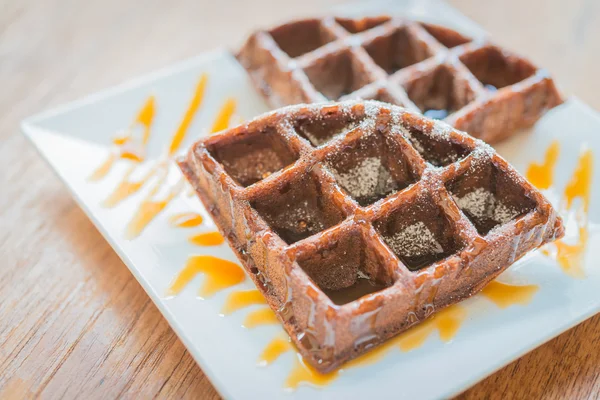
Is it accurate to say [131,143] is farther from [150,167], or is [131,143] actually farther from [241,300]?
[241,300]

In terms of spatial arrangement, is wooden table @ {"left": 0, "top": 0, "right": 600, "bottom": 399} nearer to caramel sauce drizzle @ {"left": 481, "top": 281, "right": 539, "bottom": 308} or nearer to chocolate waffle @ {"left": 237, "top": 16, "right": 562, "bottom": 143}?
caramel sauce drizzle @ {"left": 481, "top": 281, "right": 539, "bottom": 308}

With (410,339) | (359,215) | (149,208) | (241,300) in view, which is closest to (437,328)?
(410,339)

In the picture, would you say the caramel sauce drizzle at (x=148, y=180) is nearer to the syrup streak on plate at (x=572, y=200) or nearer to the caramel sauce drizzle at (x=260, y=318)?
the caramel sauce drizzle at (x=260, y=318)

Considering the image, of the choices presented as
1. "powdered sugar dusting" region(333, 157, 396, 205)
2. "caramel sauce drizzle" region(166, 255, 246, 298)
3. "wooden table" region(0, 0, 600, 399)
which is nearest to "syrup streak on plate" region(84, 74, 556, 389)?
"caramel sauce drizzle" region(166, 255, 246, 298)

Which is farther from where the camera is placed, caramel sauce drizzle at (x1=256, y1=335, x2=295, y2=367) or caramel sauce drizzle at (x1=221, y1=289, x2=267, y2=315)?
caramel sauce drizzle at (x1=221, y1=289, x2=267, y2=315)

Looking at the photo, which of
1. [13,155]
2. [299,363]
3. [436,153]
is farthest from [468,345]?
[13,155]
